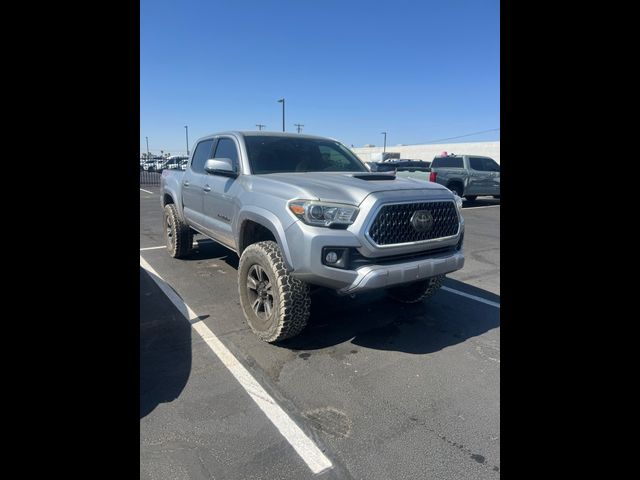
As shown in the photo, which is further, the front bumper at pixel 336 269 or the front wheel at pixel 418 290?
the front wheel at pixel 418 290

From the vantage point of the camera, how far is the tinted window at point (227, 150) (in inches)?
177

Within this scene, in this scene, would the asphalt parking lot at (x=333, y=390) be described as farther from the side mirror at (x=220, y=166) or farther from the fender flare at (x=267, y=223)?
the side mirror at (x=220, y=166)

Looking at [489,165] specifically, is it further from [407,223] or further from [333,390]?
[333,390]

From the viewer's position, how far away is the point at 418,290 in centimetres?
439

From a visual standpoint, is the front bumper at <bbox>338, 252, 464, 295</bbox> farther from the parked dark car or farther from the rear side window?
the rear side window

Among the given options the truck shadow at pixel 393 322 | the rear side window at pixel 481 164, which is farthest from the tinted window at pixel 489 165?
the truck shadow at pixel 393 322

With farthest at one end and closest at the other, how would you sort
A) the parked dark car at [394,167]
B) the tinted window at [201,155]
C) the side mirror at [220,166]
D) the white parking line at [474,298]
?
the parked dark car at [394,167], the tinted window at [201,155], the white parking line at [474,298], the side mirror at [220,166]

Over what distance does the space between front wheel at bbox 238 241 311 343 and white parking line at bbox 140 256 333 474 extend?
1.22ft

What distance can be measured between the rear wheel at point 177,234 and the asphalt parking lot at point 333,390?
1579 mm

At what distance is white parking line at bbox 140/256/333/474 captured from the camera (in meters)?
2.18

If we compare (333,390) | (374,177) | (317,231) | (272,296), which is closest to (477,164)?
(374,177)
